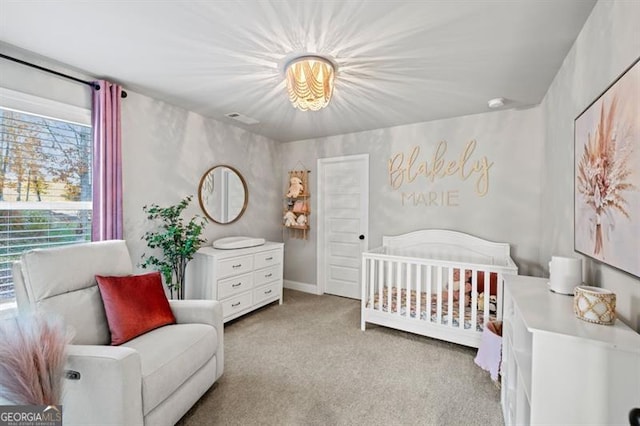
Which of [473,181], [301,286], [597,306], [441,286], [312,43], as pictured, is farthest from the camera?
[301,286]

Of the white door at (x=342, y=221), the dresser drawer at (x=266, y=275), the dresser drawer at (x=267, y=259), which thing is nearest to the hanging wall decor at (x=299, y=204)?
the white door at (x=342, y=221)

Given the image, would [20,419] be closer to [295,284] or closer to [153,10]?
[153,10]

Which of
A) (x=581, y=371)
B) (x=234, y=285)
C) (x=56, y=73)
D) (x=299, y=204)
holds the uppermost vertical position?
(x=56, y=73)

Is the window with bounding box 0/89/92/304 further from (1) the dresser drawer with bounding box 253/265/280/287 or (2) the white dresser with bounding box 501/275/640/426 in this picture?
(2) the white dresser with bounding box 501/275/640/426

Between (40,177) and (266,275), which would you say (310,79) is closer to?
(40,177)

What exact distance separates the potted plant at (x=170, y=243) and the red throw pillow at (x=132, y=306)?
73 cm

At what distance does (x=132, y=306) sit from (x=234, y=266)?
1316 millimetres

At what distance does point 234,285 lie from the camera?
3.09 metres

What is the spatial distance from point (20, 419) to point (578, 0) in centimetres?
296

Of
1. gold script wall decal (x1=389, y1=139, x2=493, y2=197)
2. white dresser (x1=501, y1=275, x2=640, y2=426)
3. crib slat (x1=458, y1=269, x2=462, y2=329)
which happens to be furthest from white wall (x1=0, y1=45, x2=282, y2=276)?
white dresser (x1=501, y1=275, x2=640, y2=426)

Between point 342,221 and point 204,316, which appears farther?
point 342,221

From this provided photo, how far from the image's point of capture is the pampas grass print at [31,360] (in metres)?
0.89

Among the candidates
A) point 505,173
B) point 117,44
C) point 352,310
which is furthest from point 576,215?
point 117,44

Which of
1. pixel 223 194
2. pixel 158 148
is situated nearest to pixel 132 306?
pixel 158 148
